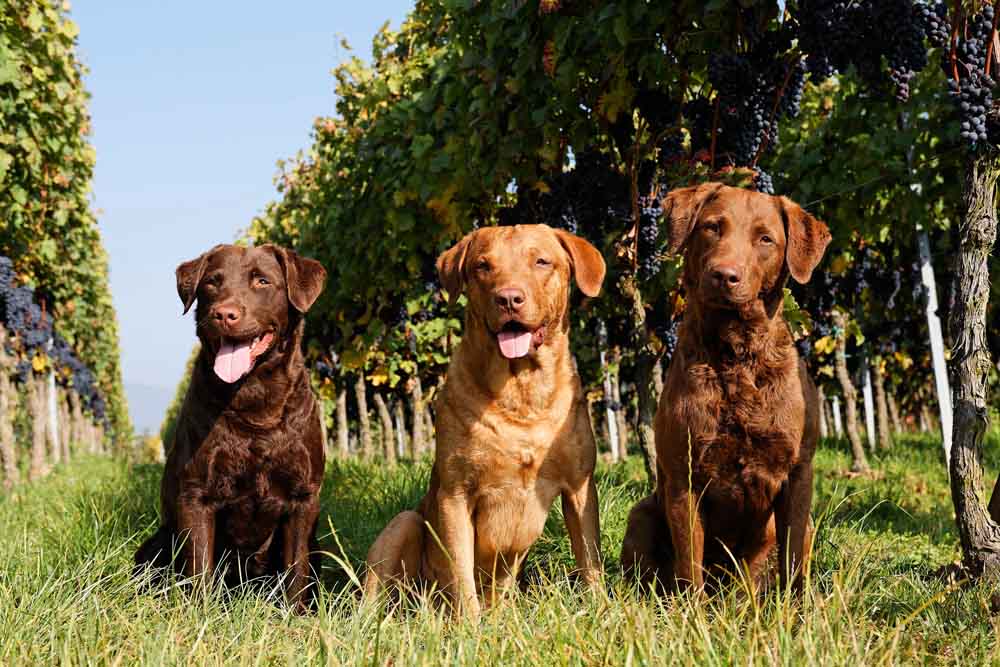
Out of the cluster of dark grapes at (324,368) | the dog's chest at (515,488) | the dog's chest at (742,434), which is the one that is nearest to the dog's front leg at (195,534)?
the dog's chest at (515,488)

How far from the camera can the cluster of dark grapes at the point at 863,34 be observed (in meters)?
3.90

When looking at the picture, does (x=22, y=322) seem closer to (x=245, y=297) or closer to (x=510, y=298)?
(x=245, y=297)

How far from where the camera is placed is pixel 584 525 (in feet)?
13.4

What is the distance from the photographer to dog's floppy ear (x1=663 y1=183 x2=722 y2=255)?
3873mm

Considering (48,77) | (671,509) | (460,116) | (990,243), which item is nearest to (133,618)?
(671,509)

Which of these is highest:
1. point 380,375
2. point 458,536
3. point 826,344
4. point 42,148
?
point 42,148

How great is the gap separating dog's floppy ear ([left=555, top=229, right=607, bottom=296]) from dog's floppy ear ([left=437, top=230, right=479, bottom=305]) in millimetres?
439

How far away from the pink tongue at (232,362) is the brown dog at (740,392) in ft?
6.39

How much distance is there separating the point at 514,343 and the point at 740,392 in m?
0.97

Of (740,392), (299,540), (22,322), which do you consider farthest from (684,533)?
(22,322)

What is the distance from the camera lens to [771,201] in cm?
380

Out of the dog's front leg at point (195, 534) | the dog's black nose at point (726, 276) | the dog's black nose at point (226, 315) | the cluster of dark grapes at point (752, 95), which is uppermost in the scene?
the cluster of dark grapes at point (752, 95)

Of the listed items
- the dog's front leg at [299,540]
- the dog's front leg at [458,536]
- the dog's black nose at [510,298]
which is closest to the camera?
the dog's black nose at [510,298]

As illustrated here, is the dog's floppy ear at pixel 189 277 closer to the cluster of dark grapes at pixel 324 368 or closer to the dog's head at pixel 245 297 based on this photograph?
the dog's head at pixel 245 297
